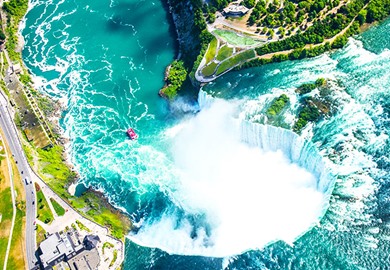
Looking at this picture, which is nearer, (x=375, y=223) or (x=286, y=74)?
(x=375, y=223)

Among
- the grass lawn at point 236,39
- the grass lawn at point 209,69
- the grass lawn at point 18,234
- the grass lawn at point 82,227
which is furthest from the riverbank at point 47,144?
the grass lawn at point 236,39

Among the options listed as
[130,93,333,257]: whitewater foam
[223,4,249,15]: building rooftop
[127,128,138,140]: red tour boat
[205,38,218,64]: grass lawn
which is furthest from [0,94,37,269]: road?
[223,4,249,15]: building rooftop

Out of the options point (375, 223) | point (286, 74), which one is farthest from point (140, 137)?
point (375, 223)

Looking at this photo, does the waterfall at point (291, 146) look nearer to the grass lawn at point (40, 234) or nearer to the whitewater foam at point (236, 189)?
the whitewater foam at point (236, 189)

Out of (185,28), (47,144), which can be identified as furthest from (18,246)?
(185,28)

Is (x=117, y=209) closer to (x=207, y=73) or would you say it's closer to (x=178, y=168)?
(x=178, y=168)

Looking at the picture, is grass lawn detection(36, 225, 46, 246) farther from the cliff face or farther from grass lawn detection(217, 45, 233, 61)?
grass lawn detection(217, 45, 233, 61)
